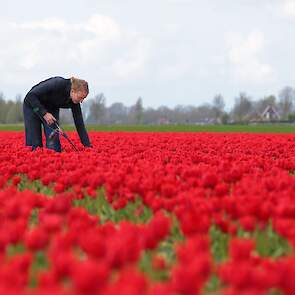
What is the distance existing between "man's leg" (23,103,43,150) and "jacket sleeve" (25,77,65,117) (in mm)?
450

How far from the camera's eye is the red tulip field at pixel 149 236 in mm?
2031

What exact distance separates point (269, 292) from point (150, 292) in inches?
32.2

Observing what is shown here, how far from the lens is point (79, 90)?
8406 mm

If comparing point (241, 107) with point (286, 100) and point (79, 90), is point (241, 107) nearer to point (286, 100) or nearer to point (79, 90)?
point (286, 100)

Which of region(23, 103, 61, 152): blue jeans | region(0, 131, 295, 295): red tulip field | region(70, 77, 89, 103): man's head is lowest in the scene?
region(0, 131, 295, 295): red tulip field

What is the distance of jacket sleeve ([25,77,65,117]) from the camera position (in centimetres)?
920

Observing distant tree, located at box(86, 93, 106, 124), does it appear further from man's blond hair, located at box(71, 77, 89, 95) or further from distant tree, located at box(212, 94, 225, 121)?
man's blond hair, located at box(71, 77, 89, 95)

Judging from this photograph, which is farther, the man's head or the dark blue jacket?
the dark blue jacket

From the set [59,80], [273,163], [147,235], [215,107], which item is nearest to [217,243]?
[147,235]

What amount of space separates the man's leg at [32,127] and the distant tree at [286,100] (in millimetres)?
110098

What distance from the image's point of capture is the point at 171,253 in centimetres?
333

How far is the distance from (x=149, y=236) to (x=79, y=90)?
19.5 feet

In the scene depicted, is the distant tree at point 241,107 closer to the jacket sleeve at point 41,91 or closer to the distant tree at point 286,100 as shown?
the distant tree at point 286,100

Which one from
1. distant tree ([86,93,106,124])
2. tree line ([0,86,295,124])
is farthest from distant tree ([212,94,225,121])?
distant tree ([86,93,106,124])
